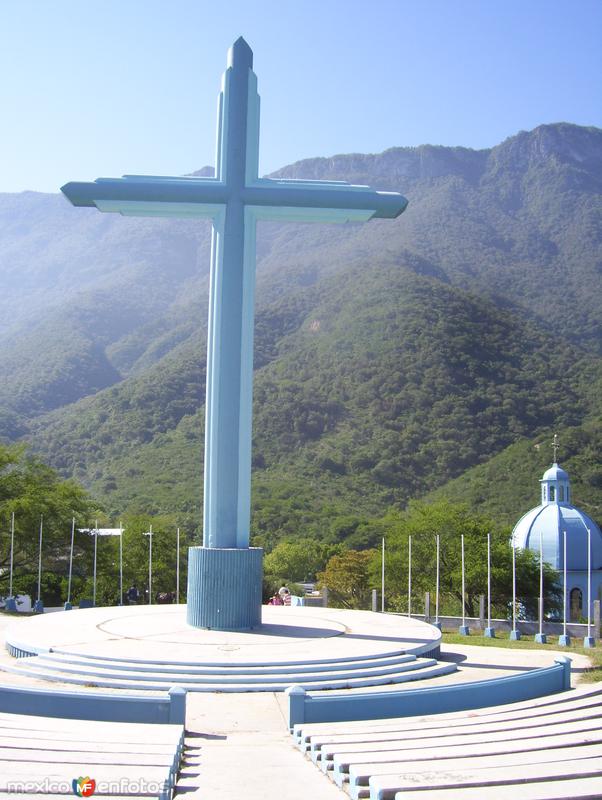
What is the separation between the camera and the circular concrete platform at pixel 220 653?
13.6 m

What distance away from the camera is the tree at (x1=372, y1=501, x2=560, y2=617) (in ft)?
138

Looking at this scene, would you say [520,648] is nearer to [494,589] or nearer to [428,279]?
[494,589]

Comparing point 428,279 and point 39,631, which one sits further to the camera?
point 428,279

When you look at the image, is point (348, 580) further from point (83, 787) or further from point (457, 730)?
point (83, 787)

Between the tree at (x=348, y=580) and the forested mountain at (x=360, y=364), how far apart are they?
1568cm

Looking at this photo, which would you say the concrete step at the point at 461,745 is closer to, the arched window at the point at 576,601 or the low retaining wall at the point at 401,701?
the low retaining wall at the point at 401,701

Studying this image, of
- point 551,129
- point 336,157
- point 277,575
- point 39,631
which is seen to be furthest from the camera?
point 336,157

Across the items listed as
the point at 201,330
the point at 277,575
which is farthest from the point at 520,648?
the point at 201,330

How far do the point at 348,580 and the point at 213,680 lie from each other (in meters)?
40.4

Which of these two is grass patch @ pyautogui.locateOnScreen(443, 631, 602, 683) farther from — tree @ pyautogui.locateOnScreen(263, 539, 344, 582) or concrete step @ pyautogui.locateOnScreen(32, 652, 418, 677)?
tree @ pyautogui.locateOnScreen(263, 539, 344, 582)

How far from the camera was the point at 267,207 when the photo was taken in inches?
718

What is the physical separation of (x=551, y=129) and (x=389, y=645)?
183m

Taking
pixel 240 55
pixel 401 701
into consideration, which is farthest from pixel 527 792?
pixel 240 55

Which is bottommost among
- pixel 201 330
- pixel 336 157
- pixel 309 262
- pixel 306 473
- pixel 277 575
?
pixel 277 575
